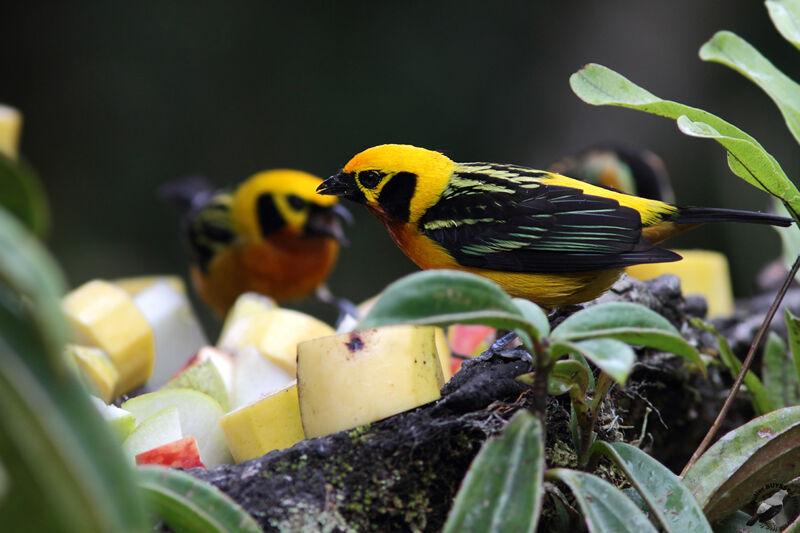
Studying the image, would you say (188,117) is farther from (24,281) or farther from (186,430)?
(24,281)

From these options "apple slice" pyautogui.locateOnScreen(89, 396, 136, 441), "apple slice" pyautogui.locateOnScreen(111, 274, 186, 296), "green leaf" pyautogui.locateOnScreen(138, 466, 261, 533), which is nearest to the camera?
"green leaf" pyautogui.locateOnScreen(138, 466, 261, 533)

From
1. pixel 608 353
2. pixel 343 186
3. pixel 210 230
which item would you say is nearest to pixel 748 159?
pixel 608 353

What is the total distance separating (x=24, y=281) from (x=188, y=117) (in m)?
7.62

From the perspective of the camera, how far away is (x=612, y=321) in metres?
1.13

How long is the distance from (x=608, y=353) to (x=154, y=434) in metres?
0.93

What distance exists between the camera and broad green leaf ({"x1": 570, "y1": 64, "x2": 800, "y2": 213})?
5.13 feet

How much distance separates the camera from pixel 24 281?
0.61m

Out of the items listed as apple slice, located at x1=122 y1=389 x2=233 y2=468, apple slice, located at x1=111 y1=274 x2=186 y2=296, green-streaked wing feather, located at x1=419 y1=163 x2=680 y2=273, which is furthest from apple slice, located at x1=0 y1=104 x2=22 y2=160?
green-streaked wing feather, located at x1=419 y1=163 x2=680 y2=273

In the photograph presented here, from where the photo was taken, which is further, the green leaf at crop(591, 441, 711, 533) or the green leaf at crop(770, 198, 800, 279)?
the green leaf at crop(770, 198, 800, 279)

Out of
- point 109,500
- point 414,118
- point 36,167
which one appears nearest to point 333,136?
point 414,118

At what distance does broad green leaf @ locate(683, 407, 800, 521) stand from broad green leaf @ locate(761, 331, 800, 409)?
2.49 feet

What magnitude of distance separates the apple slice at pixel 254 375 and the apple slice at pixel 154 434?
46 centimetres

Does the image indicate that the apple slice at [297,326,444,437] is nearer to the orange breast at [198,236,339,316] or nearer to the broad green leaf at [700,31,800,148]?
the broad green leaf at [700,31,800,148]

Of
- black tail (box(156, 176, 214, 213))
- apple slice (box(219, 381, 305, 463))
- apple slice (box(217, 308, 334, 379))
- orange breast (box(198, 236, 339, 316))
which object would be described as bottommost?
orange breast (box(198, 236, 339, 316))
